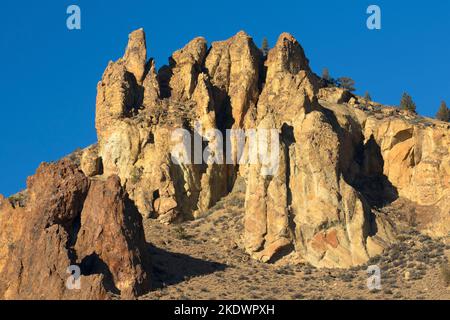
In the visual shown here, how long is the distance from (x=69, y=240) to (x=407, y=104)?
157 ft

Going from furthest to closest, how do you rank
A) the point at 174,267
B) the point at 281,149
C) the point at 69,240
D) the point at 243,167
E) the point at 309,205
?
the point at 243,167 < the point at 281,149 < the point at 309,205 < the point at 174,267 < the point at 69,240

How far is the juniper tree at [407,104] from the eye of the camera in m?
139

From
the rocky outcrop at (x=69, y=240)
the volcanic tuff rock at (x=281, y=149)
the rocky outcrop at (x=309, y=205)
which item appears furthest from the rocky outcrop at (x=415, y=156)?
the rocky outcrop at (x=69, y=240)

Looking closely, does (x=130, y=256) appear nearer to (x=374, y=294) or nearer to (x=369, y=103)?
(x=374, y=294)

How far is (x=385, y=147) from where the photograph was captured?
5015 inches

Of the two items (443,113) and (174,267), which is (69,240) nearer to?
(174,267)

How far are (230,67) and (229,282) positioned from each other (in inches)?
1129

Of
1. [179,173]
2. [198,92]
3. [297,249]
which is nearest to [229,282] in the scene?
[297,249]

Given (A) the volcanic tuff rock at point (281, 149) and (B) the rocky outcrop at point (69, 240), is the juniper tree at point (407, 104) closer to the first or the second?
(A) the volcanic tuff rock at point (281, 149)

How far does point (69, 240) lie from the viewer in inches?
4109

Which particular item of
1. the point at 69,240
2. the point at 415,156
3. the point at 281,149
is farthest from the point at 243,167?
the point at 69,240

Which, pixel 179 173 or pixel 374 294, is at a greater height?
pixel 179 173
